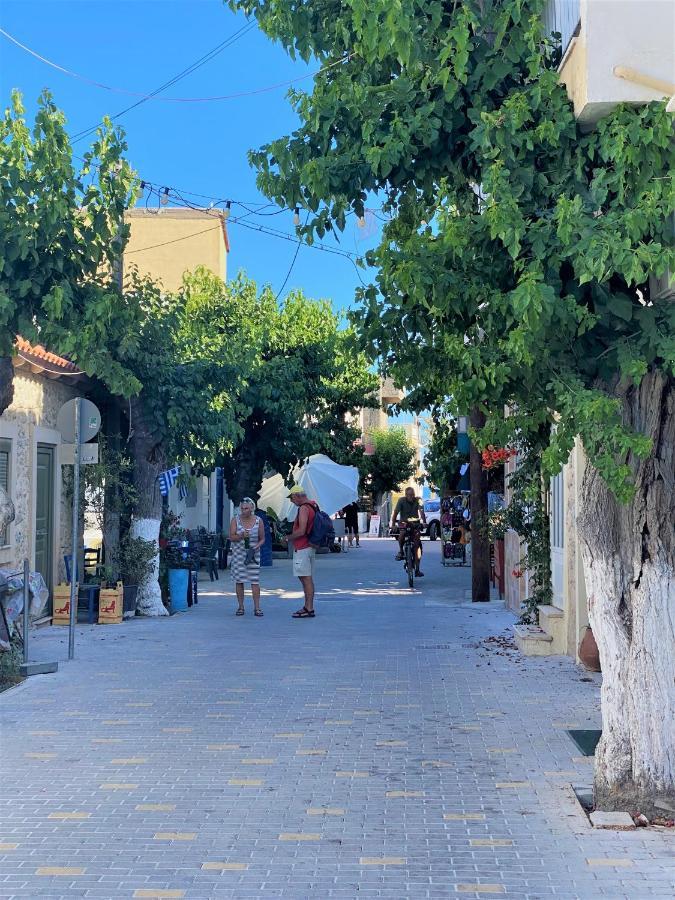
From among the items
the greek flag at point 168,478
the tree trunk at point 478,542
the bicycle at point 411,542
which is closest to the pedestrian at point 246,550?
the greek flag at point 168,478

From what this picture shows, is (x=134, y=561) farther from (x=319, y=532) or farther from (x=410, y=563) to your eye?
(x=410, y=563)

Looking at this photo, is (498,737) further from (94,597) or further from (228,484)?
(228,484)

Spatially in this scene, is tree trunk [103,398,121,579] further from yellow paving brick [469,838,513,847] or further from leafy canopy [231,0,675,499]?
yellow paving brick [469,838,513,847]

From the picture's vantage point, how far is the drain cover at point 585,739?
711cm

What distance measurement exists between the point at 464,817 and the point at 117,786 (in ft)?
6.86

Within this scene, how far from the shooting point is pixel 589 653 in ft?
32.1

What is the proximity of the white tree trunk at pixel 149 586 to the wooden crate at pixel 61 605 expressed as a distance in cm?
134

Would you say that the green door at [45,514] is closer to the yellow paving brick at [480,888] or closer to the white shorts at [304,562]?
the white shorts at [304,562]

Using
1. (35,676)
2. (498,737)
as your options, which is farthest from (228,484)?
(498,737)

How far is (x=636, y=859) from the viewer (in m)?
5.03

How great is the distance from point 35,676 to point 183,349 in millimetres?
7007

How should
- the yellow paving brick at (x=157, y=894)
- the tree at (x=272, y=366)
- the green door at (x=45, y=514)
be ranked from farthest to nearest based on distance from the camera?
the tree at (x=272, y=366), the green door at (x=45, y=514), the yellow paving brick at (x=157, y=894)

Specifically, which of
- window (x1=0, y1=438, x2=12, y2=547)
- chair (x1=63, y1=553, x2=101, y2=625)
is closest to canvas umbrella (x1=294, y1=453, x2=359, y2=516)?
chair (x1=63, y1=553, x2=101, y2=625)

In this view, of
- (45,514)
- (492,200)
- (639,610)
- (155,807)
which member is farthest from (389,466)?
(492,200)
